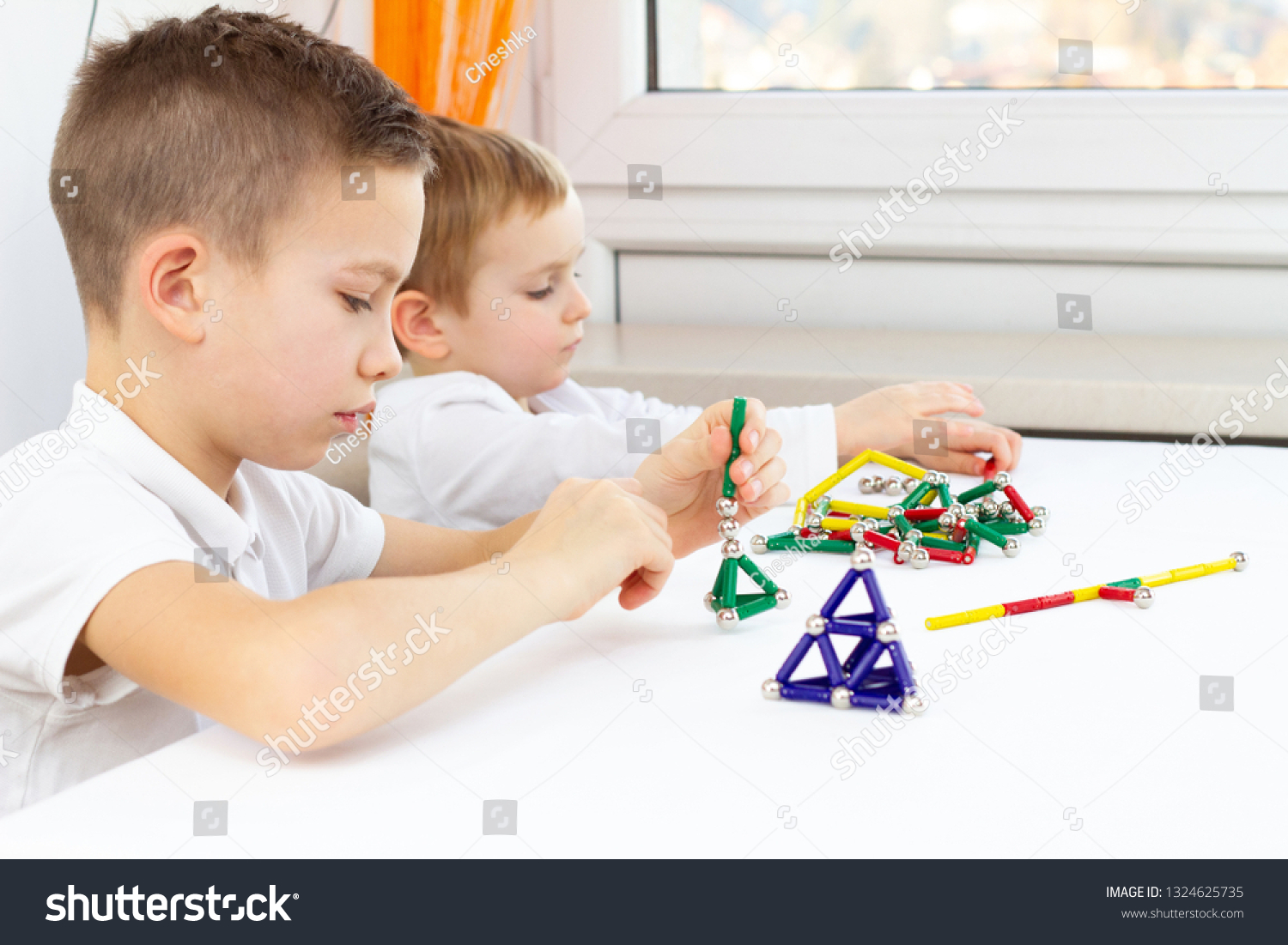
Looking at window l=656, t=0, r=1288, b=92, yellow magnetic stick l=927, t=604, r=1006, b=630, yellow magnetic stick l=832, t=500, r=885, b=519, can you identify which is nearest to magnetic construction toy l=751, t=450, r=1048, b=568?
yellow magnetic stick l=832, t=500, r=885, b=519

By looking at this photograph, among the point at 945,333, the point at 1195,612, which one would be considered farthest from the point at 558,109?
the point at 1195,612

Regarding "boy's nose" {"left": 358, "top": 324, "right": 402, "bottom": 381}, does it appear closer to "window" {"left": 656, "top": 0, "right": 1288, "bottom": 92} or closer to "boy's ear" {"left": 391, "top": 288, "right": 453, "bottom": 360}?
"boy's ear" {"left": 391, "top": 288, "right": 453, "bottom": 360}

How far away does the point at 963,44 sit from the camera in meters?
1.60

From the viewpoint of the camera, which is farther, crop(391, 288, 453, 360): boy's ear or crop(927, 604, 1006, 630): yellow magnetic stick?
crop(391, 288, 453, 360): boy's ear

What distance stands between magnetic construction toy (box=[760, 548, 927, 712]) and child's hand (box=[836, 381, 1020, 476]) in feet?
1.70

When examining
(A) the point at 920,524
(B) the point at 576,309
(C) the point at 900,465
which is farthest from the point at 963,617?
(B) the point at 576,309

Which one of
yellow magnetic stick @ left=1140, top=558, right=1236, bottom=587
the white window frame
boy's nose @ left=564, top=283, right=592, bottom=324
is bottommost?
yellow magnetic stick @ left=1140, top=558, right=1236, bottom=587

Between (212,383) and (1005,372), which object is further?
(1005,372)

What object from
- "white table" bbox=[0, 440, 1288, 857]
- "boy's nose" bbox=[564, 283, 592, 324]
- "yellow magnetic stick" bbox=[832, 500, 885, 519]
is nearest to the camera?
"white table" bbox=[0, 440, 1288, 857]

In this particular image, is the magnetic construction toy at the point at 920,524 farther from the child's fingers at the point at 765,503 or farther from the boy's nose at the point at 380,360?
the boy's nose at the point at 380,360

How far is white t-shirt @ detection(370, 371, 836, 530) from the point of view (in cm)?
104

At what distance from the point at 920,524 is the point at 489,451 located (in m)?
0.39

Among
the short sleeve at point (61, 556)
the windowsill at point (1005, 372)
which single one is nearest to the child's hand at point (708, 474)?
the short sleeve at point (61, 556)

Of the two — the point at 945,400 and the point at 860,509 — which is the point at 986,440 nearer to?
the point at 945,400
